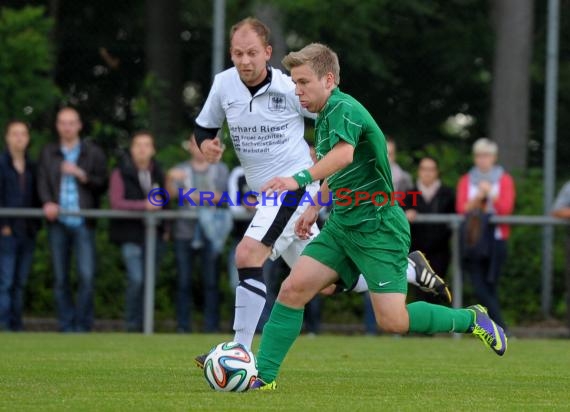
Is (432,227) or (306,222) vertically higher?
(306,222)

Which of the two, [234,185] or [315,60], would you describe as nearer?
[315,60]

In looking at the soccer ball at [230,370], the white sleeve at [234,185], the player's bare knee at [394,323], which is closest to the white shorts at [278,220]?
the player's bare knee at [394,323]

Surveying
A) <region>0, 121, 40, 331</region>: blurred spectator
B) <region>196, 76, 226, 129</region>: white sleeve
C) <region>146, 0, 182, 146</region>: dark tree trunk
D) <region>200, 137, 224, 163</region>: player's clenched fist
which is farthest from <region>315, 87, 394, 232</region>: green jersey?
<region>146, 0, 182, 146</region>: dark tree trunk

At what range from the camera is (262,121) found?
9156mm

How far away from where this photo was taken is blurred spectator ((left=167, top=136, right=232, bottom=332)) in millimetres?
14227

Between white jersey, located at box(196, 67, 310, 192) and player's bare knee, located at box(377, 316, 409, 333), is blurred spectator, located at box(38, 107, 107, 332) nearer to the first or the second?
white jersey, located at box(196, 67, 310, 192)

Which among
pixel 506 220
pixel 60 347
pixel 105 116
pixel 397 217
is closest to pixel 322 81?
pixel 397 217

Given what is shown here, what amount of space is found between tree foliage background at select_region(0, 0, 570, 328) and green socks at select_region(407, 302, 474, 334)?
7156 millimetres

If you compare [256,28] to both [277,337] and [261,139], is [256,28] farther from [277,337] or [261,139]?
[277,337]

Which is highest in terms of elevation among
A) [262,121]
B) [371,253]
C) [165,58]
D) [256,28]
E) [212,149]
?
[165,58]

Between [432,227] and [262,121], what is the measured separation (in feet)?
18.1

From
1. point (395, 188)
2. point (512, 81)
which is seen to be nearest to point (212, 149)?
point (395, 188)

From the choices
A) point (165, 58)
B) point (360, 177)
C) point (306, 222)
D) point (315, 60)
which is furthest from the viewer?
point (165, 58)

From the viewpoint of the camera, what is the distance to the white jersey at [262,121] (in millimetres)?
9156
